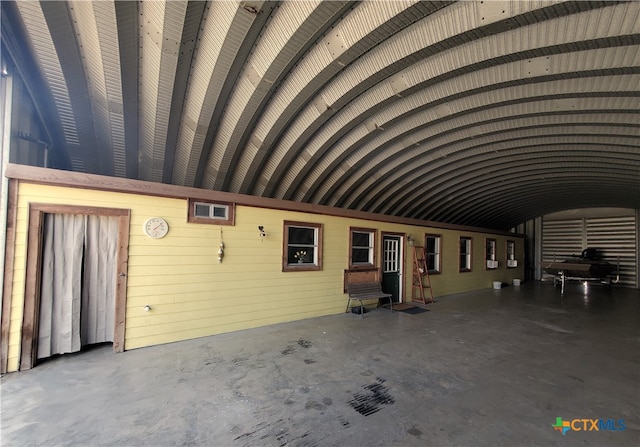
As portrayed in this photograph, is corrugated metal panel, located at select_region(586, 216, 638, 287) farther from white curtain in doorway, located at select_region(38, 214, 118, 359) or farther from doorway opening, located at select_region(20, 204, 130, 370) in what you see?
white curtain in doorway, located at select_region(38, 214, 118, 359)

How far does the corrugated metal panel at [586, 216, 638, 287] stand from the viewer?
1113 centimetres

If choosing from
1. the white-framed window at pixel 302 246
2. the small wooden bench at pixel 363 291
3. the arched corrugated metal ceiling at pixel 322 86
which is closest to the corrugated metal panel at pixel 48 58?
the arched corrugated metal ceiling at pixel 322 86

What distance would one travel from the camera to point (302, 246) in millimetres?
5809

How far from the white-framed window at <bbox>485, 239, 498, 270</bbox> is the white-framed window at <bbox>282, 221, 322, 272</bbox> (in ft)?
27.2

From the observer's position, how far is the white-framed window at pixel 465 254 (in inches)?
384

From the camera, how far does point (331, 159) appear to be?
→ 5.26 metres

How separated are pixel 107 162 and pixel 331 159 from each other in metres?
3.93

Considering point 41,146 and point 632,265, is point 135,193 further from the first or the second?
→ point 632,265

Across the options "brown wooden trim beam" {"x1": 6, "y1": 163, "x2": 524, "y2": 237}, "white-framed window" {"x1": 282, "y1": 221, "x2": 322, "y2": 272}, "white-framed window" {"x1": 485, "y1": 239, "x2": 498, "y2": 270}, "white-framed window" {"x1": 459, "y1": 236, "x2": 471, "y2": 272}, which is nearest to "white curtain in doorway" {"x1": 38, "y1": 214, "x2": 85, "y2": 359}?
"brown wooden trim beam" {"x1": 6, "y1": 163, "x2": 524, "y2": 237}

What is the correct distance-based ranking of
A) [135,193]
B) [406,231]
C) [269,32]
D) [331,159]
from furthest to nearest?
[406,231]
[331,159]
[135,193]
[269,32]

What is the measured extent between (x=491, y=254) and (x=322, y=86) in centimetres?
1073

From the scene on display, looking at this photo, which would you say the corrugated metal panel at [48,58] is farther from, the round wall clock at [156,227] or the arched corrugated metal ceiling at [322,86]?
the round wall clock at [156,227]

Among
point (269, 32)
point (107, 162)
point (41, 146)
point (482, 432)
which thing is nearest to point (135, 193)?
point (107, 162)

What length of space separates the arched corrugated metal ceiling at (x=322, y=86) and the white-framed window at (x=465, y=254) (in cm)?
432
